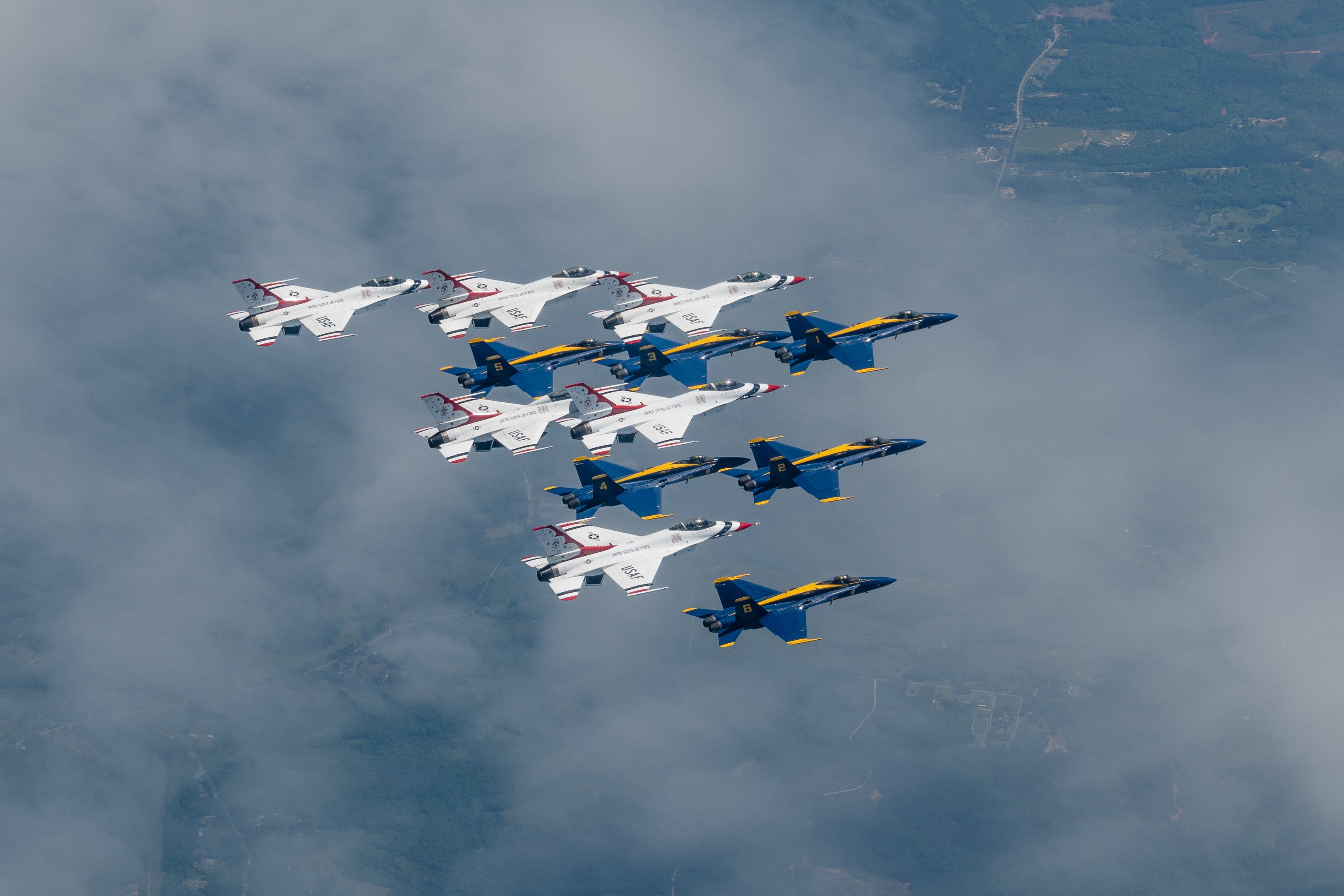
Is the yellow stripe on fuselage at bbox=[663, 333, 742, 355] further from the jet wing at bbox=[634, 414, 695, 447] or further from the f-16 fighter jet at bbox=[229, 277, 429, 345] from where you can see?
the f-16 fighter jet at bbox=[229, 277, 429, 345]

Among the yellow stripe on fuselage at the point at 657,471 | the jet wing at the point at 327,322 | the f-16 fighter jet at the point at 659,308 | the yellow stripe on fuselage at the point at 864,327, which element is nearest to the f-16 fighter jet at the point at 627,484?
the yellow stripe on fuselage at the point at 657,471

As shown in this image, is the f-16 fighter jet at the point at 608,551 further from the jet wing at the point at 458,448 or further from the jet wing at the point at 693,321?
the jet wing at the point at 693,321

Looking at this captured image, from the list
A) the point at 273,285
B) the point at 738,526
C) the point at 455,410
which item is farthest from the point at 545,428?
the point at 273,285

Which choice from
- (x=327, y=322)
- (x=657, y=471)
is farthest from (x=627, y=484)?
(x=327, y=322)

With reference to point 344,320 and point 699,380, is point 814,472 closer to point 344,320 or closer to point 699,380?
point 699,380

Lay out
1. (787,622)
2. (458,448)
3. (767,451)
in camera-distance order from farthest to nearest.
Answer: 1. (458,448)
2. (767,451)
3. (787,622)

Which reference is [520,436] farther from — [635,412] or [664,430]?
[664,430]
